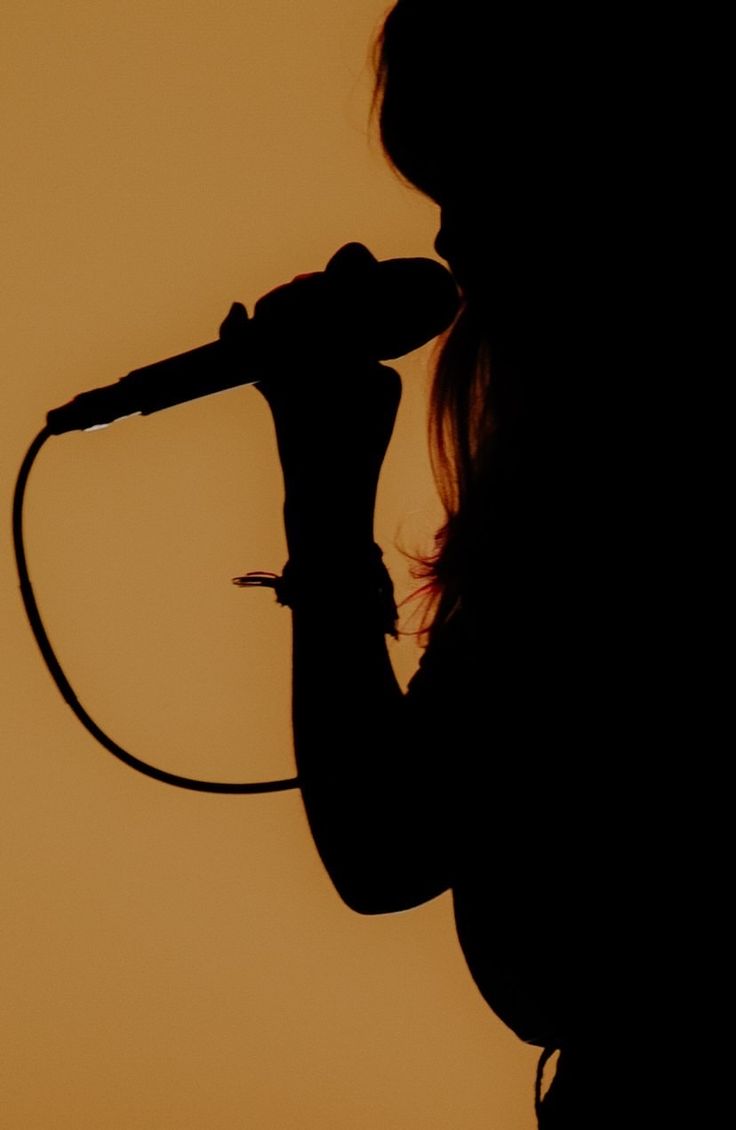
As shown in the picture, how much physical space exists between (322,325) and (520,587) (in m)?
0.17

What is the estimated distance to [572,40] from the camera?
49 cm

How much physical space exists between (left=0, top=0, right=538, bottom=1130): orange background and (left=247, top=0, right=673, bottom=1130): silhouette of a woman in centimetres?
24

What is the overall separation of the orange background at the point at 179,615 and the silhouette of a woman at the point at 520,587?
0.80 feet

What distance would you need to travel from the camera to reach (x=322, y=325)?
1.58 ft

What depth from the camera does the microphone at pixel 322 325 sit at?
0.48 meters

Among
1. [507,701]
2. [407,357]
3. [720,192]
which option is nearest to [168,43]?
[407,357]

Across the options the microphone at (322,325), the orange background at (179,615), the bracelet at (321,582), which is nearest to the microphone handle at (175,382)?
the microphone at (322,325)

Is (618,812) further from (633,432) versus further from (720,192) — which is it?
(720,192)

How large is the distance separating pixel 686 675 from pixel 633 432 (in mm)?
126

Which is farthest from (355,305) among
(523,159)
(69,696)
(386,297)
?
(69,696)

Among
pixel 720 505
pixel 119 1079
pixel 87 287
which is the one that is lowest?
pixel 119 1079

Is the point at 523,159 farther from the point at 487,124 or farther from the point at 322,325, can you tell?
the point at 322,325

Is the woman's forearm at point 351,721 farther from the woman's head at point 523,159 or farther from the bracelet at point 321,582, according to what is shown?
the woman's head at point 523,159

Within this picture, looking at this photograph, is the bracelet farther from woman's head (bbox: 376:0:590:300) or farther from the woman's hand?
woman's head (bbox: 376:0:590:300)
